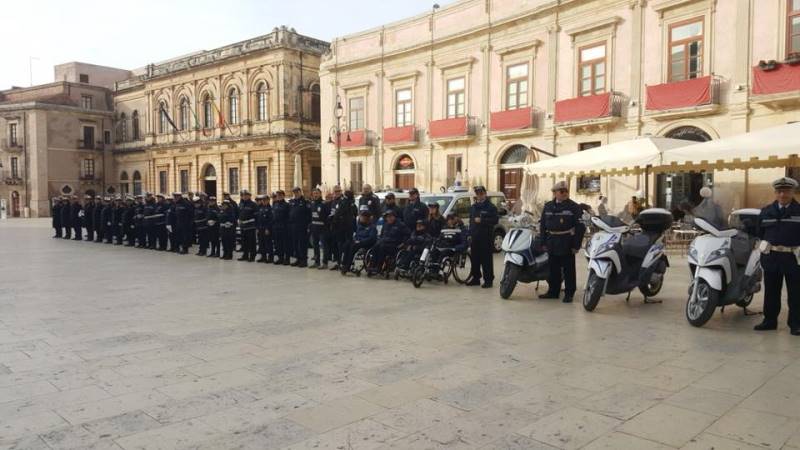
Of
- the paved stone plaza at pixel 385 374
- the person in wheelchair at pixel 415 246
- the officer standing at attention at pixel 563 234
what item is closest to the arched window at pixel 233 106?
the person in wheelchair at pixel 415 246

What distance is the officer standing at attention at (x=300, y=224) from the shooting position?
43.9 ft

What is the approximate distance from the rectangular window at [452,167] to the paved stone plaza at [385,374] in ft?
Answer: 58.5

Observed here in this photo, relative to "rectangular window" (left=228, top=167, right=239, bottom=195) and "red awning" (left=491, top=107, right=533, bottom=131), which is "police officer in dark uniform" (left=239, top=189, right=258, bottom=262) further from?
"rectangular window" (left=228, top=167, right=239, bottom=195)

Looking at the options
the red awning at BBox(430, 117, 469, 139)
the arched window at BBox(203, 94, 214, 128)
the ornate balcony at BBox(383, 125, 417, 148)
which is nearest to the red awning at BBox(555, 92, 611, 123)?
the red awning at BBox(430, 117, 469, 139)

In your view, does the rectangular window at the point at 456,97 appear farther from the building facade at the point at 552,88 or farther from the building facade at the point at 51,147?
the building facade at the point at 51,147

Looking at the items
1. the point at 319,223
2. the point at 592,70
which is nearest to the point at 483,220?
the point at 319,223

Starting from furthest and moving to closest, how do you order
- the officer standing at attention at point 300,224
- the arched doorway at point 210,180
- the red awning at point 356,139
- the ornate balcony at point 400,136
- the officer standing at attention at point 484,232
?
the arched doorway at point 210,180 → the red awning at point 356,139 → the ornate balcony at point 400,136 → the officer standing at attention at point 300,224 → the officer standing at attention at point 484,232

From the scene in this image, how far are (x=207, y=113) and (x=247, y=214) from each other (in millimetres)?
31819

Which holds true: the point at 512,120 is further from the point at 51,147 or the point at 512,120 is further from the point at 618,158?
the point at 51,147

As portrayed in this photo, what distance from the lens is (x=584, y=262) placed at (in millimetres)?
14438

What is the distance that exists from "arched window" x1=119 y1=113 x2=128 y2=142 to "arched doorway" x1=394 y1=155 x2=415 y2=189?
3416cm

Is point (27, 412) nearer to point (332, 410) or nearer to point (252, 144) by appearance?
point (332, 410)

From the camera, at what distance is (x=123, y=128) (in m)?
53.5

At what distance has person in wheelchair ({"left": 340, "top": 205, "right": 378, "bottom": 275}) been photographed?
1157cm
